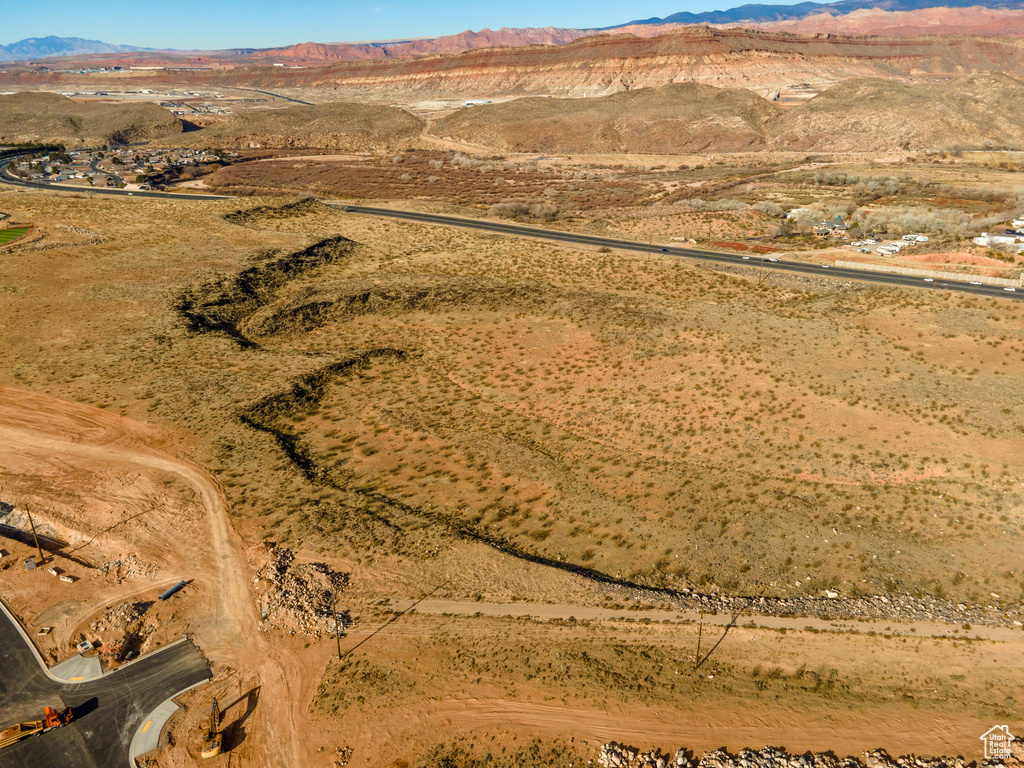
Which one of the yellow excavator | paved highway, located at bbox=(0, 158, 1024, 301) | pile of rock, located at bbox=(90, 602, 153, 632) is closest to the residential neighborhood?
paved highway, located at bbox=(0, 158, 1024, 301)

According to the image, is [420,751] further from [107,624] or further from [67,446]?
[67,446]

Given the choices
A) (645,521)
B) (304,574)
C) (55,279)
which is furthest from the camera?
(55,279)

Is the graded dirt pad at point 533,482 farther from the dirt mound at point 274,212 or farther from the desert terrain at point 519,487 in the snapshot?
the dirt mound at point 274,212

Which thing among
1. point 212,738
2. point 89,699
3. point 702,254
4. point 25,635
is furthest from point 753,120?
point 89,699

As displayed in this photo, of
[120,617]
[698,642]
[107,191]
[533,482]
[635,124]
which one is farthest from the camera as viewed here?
[635,124]

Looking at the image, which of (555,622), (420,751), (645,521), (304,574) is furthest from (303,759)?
(645,521)

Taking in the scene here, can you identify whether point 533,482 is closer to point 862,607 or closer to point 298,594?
point 298,594

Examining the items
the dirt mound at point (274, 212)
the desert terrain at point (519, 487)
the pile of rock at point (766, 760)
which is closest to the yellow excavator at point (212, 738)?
the desert terrain at point (519, 487)
